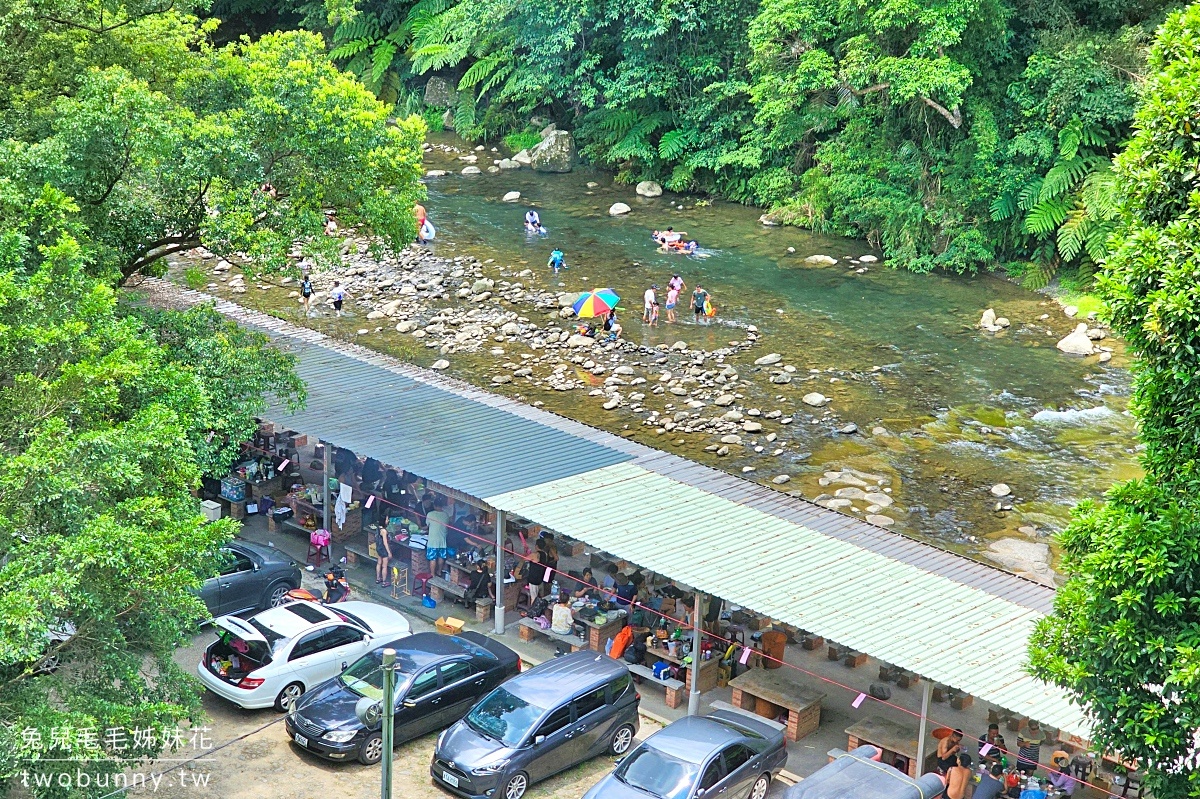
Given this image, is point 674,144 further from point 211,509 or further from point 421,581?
point 421,581

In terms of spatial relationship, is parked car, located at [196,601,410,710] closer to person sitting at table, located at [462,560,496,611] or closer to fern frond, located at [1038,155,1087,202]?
person sitting at table, located at [462,560,496,611]

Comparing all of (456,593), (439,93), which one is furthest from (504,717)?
(439,93)

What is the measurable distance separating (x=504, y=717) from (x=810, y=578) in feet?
13.7

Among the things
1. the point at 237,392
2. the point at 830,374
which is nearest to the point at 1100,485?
the point at 830,374

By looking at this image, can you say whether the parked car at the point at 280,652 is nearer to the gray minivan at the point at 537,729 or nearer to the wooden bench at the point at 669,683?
the gray minivan at the point at 537,729

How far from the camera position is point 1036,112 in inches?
1430

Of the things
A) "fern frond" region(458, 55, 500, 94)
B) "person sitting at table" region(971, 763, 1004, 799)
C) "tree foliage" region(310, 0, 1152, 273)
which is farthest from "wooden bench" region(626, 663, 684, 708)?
"fern frond" region(458, 55, 500, 94)

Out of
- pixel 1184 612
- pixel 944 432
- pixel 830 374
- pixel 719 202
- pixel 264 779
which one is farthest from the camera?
pixel 719 202

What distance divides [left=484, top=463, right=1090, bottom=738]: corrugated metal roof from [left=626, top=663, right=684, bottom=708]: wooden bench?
1760mm

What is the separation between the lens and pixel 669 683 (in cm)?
1638

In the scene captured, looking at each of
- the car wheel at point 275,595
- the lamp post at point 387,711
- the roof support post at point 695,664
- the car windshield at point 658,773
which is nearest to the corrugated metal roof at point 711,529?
the roof support post at point 695,664

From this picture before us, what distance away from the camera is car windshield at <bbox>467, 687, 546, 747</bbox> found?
14078mm

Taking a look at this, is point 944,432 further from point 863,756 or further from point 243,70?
point 243,70

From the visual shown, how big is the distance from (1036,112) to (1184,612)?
2883 cm
